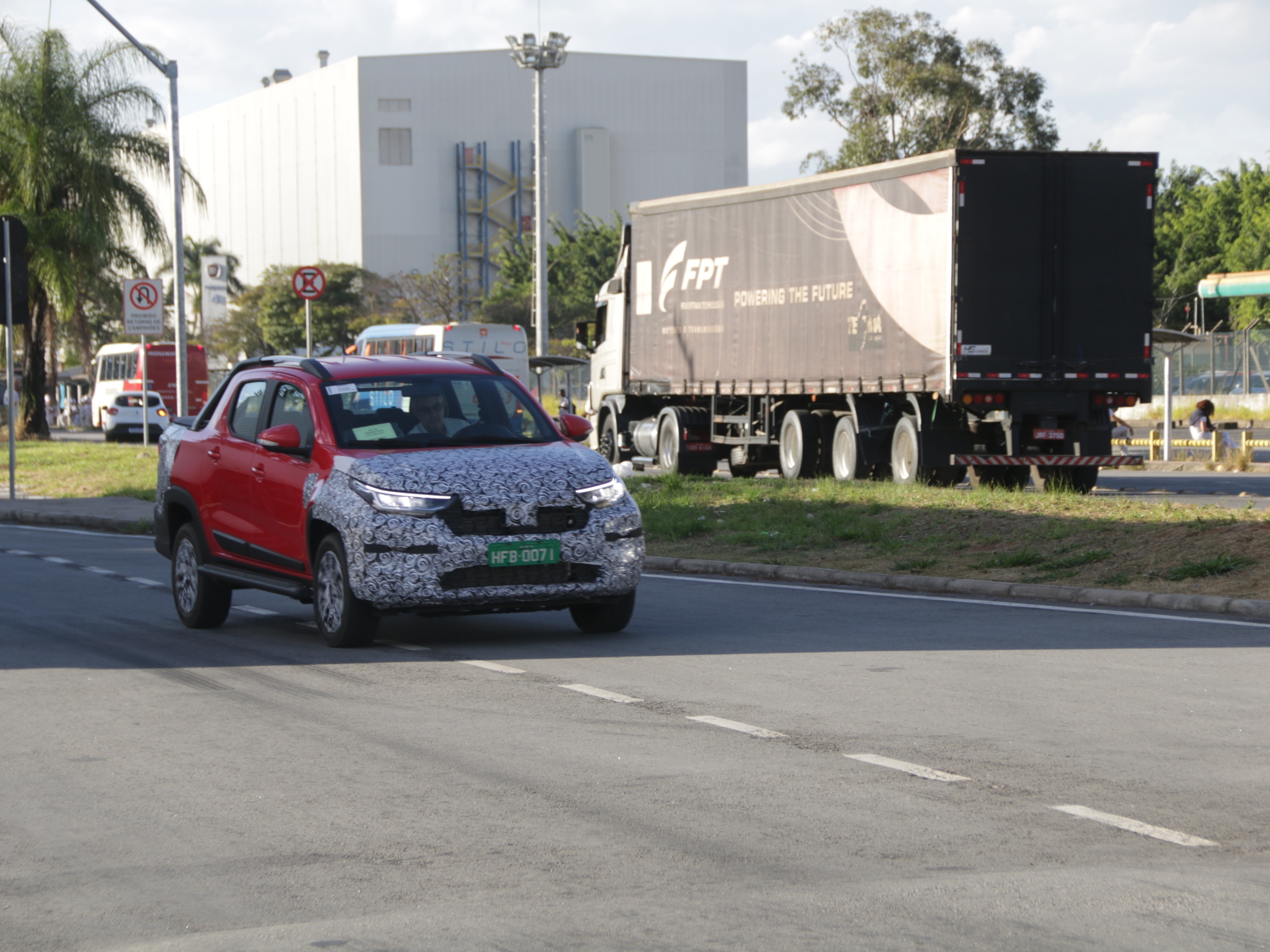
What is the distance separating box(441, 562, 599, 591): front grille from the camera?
9914 millimetres

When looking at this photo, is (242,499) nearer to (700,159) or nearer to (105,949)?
(105,949)

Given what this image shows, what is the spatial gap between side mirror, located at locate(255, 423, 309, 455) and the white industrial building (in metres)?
98.5

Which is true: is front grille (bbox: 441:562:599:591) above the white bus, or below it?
below

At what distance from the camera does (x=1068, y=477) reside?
22.0 meters

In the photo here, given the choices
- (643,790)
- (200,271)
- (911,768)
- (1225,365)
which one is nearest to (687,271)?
(911,768)

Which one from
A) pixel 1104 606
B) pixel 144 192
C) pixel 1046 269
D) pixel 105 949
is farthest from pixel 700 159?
pixel 105 949

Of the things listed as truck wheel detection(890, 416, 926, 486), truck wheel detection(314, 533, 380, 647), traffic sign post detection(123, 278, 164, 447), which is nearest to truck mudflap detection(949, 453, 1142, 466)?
truck wheel detection(890, 416, 926, 486)

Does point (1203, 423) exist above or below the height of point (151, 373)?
below

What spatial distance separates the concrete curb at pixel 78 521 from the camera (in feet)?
70.8

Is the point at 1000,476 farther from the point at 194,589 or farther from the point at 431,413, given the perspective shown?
the point at 194,589

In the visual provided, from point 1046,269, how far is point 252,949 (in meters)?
17.9

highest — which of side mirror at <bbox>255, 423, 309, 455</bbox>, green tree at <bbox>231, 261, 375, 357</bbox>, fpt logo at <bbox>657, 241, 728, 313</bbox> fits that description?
green tree at <bbox>231, 261, 375, 357</bbox>

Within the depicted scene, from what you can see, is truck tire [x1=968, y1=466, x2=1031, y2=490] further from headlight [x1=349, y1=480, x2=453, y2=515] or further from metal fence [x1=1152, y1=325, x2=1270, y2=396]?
metal fence [x1=1152, y1=325, x2=1270, y2=396]

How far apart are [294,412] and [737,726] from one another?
4484 millimetres
